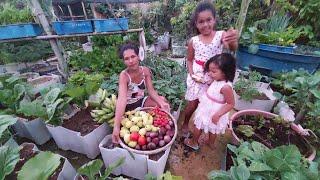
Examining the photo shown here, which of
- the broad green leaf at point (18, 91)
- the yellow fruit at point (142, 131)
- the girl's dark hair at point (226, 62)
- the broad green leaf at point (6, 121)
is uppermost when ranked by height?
the girl's dark hair at point (226, 62)

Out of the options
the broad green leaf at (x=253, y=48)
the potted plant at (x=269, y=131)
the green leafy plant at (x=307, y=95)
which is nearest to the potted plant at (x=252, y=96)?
the green leafy plant at (x=307, y=95)

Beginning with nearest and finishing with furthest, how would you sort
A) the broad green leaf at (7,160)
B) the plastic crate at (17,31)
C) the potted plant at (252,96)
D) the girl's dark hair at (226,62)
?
the broad green leaf at (7,160) < the girl's dark hair at (226,62) < the plastic crate at (17,31) < the potted plant at (252,96)

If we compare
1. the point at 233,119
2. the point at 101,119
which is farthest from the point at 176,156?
the point at 101,119

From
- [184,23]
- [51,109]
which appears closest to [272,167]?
[51,109]

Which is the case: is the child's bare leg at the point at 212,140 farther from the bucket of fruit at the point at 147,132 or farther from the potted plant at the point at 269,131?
the bucket of fruit at the point at 147,132

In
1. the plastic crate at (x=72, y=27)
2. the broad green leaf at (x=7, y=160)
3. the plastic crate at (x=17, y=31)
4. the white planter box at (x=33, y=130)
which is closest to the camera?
the broad green leaf at (x=7, y=160)

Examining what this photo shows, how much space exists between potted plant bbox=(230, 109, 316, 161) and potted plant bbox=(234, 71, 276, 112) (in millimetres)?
393

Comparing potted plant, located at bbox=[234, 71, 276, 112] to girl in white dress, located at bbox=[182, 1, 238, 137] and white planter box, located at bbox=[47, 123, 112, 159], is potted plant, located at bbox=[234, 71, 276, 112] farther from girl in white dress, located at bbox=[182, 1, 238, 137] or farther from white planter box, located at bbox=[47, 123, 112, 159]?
white planter box, located at bbox=[47, 123, 112, 159]

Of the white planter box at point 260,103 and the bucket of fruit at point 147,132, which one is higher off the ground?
the bucket of fruit at point 147,132

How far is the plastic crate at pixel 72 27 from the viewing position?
2.99 meters

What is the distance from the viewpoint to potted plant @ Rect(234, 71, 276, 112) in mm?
2887

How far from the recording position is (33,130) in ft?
8.03

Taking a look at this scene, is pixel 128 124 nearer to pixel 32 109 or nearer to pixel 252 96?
pixel 32 109

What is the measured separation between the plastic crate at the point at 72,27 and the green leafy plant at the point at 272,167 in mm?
2615
